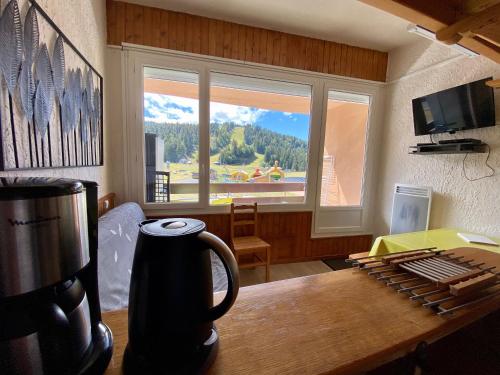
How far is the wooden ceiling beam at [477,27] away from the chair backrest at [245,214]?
6.78ft

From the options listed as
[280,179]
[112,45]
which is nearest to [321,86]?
[280,179]

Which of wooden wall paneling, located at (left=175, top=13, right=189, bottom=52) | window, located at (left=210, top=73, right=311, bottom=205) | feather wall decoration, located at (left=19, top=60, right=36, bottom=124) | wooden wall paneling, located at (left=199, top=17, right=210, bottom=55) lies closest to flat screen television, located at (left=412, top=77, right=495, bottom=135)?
window, located at (left=210, top=73, right=311, bottom=205)

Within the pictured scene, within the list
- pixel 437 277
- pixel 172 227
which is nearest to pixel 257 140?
pixel 437 277

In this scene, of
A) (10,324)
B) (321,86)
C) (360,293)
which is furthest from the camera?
(321,86)

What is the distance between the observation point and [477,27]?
773mm

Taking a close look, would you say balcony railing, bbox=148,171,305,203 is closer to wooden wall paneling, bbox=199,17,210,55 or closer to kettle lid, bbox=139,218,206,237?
wooden wall paneling, bbox=199,17,210,55

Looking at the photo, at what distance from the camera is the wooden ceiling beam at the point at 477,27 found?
72 cm

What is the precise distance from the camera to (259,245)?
238 cm

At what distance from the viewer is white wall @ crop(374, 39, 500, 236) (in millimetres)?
2047

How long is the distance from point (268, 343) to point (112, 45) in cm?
274

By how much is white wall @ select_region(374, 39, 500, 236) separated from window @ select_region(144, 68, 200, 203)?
8.22 feet

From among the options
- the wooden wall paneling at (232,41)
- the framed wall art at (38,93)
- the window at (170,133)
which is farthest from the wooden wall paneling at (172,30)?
the framed wall art at (38,93)

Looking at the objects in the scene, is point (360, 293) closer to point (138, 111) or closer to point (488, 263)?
point (488, 263)

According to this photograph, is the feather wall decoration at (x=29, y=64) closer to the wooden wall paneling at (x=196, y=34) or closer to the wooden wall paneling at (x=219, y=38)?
the wooden wall paneling at (x=196, y=34)
